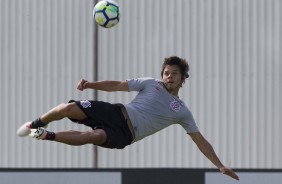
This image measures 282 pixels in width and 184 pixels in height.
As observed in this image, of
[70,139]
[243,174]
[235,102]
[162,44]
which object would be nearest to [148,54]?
[162,44]

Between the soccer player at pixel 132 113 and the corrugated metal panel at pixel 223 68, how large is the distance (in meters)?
4.82

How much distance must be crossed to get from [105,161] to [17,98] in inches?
69.9

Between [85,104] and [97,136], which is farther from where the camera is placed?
[85,104]

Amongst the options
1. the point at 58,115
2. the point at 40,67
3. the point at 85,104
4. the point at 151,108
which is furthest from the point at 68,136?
the point at 40,67

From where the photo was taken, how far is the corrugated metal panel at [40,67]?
16.6 metres

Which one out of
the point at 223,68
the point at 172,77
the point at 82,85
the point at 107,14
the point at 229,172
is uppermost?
the point at 107,14

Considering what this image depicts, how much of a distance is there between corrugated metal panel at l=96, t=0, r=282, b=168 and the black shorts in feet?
16.8

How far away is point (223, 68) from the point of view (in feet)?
54.2

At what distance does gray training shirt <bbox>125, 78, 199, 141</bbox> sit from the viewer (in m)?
11.4

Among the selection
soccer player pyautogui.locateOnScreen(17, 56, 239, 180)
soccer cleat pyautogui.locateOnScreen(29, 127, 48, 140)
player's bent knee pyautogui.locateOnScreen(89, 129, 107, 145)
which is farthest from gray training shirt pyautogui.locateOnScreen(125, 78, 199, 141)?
soccer cleat pyautogui.locateOnScreen(29, 127, 48, 140)

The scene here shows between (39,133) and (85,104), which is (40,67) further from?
(39,133)

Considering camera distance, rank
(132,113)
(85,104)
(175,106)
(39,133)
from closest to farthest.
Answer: (39,133) < (85,104) < (132,113) < (175,106)

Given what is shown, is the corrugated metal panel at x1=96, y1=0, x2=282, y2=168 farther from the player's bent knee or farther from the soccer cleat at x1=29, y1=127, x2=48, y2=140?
the soccer cleat at x1=29, y1=127, x2=48, y2=140

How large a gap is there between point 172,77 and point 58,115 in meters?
1.37
